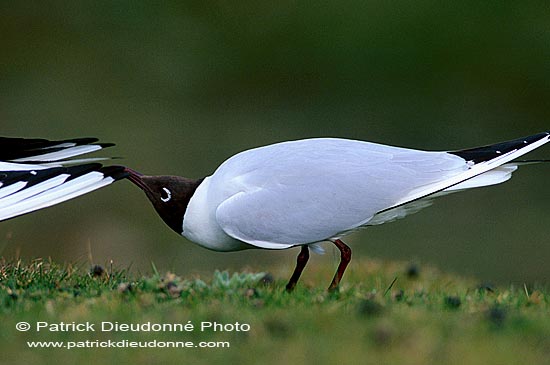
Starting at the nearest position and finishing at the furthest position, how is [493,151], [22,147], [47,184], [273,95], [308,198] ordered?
[47,184], [308,198], [493,151], [22,147], [273,95]

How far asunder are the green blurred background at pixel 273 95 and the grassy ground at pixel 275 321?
5026 millimetres

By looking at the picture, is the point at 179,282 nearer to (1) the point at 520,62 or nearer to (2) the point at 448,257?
(2) the point at 448,257

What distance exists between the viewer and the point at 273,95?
1523 centimetres

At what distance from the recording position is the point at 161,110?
14.6 metres

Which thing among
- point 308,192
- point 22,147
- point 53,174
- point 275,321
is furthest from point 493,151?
point 22,147

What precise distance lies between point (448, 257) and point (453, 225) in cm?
92

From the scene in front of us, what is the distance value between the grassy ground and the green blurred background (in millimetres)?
5026

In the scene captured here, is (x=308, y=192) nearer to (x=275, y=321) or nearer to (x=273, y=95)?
(x=275, y=321)

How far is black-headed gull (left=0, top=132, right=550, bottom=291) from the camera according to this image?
5.42 meters

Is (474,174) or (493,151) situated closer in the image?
(474,174)

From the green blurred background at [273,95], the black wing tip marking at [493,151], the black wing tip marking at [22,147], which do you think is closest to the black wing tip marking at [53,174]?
the black wing tip marking at [22,147]

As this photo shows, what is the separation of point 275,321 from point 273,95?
11.2 m

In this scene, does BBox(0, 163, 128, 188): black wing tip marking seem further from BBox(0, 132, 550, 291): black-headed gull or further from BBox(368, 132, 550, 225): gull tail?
BBox(368, 132, 550, 225): gull tail

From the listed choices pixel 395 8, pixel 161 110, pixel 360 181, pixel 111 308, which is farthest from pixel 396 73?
pixel 111 308
